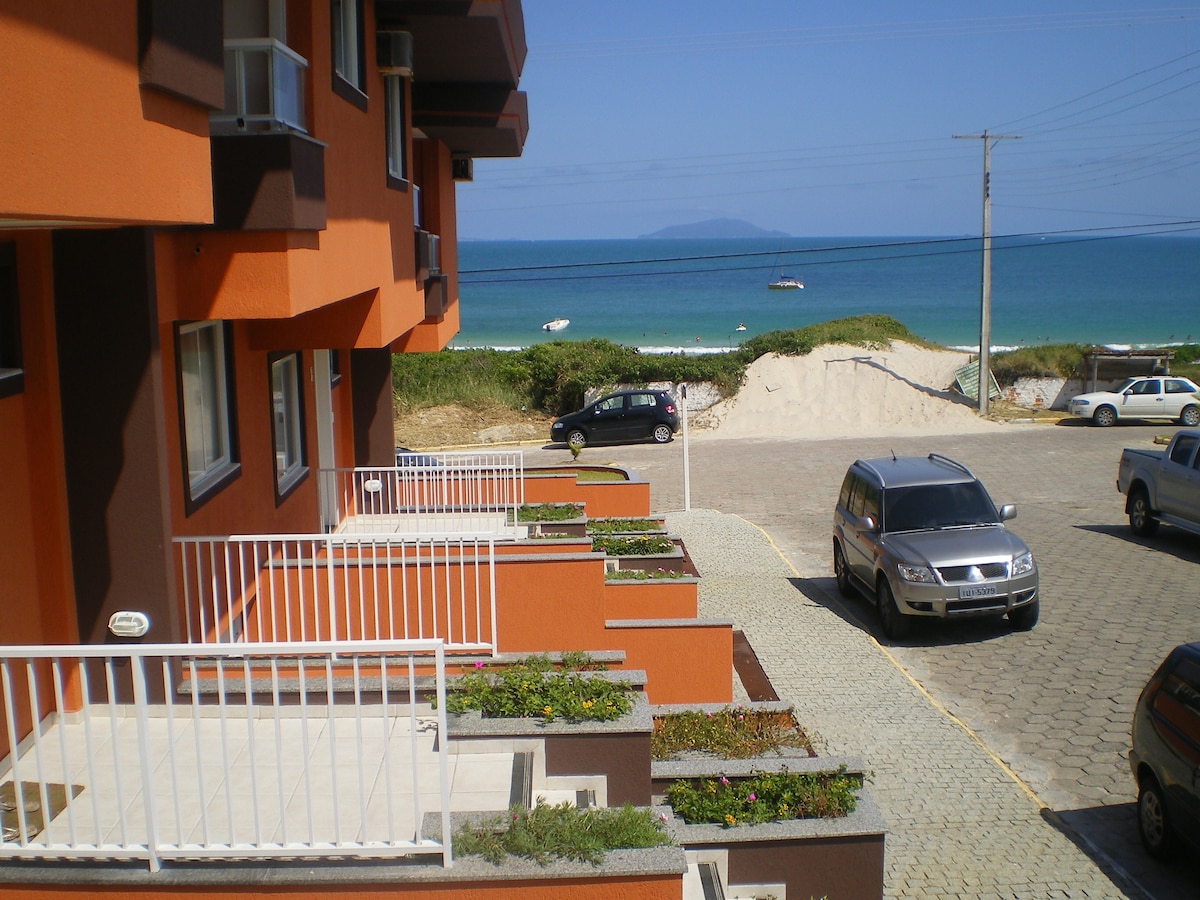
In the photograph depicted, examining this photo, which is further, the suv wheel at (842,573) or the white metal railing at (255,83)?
the suv wheel at (842,573)

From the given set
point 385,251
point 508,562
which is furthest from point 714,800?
point 385,251

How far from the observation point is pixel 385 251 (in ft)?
33.4

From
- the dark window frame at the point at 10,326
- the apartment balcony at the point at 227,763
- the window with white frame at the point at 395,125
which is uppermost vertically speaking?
the window with white frame at the point at 395,125

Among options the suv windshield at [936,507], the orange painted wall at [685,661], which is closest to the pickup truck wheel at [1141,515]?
the suv windshield at [936,507]

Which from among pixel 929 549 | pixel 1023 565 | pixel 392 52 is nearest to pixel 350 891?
pixel 392 52

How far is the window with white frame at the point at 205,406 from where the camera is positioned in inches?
309

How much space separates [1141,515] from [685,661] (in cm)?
1165

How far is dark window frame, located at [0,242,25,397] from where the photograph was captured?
5.80 metres

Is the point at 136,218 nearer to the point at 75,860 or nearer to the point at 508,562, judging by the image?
the point at 75,860

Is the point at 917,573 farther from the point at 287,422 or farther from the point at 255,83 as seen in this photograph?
the point at 255,83

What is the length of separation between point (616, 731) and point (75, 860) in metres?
2.76

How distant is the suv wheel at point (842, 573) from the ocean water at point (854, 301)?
5176 centimetres

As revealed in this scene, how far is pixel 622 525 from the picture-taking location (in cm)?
1476

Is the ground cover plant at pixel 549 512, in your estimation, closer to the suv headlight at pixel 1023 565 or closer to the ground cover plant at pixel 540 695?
the suv headlight at pixel 1023 565
